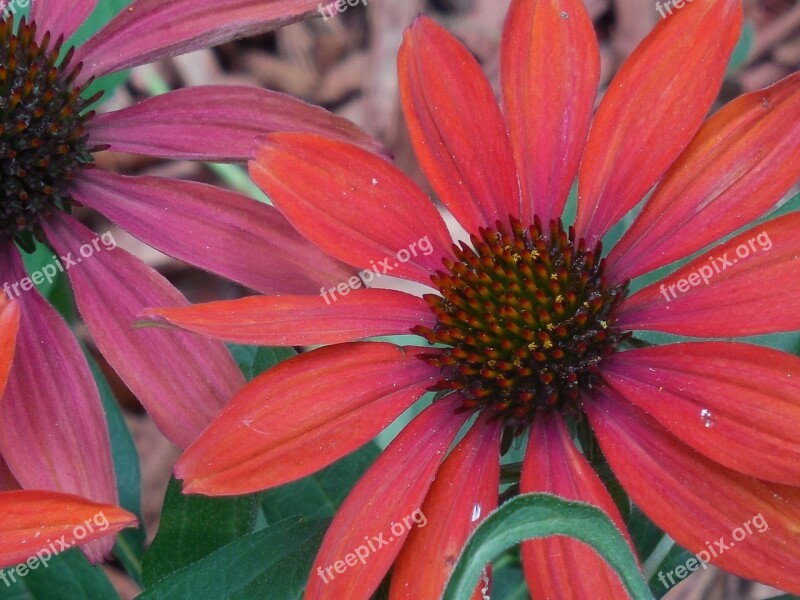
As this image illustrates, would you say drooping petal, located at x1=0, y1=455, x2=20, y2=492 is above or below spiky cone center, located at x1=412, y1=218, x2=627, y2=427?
above

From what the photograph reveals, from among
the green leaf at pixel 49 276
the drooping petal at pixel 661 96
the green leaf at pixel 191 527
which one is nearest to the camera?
the drooping petal at pixel 661 96

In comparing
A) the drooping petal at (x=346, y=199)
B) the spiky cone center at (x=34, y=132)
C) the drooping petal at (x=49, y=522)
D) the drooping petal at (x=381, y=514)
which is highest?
the spiky cone center at (x=34, y=132)

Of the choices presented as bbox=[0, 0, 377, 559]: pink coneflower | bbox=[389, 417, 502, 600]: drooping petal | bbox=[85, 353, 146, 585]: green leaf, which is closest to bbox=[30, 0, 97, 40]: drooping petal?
bbox=[0, 0, 377, 559]: pink coneflower

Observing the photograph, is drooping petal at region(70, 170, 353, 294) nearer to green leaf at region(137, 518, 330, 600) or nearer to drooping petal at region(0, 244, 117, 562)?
drooping petal at region(0, 244, 117, 562)

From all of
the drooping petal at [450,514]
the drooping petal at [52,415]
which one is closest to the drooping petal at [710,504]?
the drooping petal at [450,514]

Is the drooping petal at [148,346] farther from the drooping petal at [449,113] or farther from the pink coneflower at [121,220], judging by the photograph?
the drooping petal at [449,113]

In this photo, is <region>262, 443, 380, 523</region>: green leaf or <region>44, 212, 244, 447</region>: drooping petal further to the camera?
<region>262, 443, 380, 523</region>: green leaf

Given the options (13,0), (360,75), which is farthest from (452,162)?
(360,75)

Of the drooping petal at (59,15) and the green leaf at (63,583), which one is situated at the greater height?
the drooping petal at (59,15)

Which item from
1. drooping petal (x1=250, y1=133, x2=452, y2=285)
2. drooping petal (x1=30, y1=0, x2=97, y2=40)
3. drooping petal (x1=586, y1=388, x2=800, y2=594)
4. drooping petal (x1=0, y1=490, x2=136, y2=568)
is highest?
drooping petal (x1=30, y1=0, x2=97, y2=40)
